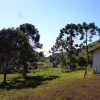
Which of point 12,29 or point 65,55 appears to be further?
point 65,55

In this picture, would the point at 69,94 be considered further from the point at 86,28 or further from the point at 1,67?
the point at 86,28

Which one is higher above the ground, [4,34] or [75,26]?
[75,26]

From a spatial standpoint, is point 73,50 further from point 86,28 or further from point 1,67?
point 1,67

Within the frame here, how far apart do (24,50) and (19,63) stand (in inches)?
134

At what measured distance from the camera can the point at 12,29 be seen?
4997cm

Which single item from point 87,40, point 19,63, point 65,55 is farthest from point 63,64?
point 19,63

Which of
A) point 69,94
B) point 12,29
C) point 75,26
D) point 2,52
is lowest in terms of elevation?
point 69,94

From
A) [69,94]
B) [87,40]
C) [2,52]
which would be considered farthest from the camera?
[87,40]

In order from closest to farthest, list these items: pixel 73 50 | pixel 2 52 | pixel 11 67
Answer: pixel 2 52 → pixel 11 67 → pixel 73 50

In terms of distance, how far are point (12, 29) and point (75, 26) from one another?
31.3 meters

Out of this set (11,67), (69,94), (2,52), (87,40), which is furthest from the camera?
(87,40)

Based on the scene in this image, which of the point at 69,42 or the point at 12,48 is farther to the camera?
the point at 69,42

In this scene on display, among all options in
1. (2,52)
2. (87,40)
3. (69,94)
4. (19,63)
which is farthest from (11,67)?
(69,94)

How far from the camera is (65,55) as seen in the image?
8706 cm
